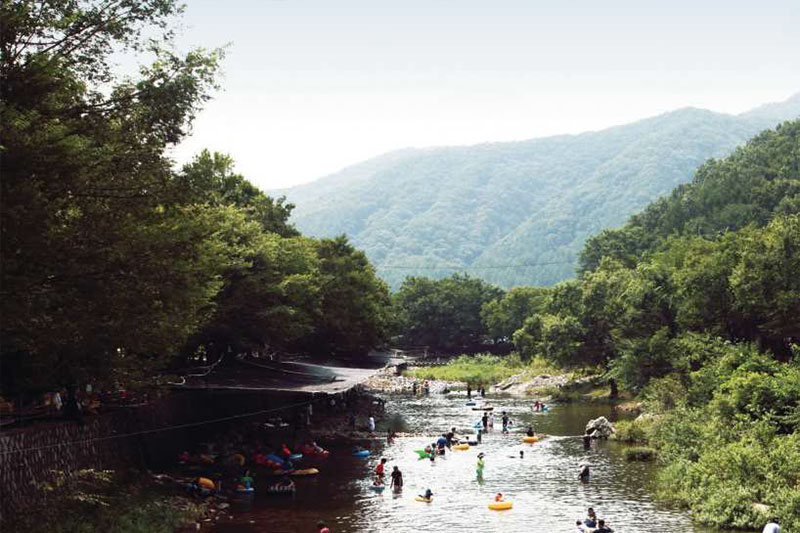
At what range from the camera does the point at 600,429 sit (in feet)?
186

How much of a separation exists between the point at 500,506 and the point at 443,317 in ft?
431

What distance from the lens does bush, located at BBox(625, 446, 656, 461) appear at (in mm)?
47188

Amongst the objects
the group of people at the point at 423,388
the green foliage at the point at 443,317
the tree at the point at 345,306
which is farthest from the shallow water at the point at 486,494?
the green foliage at the point at 443,317

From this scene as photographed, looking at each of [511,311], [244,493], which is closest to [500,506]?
[244,493]

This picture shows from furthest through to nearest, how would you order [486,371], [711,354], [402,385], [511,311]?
[511,311], [486,371], [402,385], [711,354]

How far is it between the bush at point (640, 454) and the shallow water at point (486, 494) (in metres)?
0.54

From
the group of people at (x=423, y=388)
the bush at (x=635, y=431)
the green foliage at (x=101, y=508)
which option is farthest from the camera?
the group of people at (x=423, y=388)

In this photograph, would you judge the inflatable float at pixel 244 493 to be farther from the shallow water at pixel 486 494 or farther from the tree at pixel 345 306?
the tree at pixel 345 306

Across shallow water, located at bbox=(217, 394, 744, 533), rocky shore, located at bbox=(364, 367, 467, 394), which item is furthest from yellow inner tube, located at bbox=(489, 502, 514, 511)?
rocky shore, located at bbox=(364, 367, 467, 394)

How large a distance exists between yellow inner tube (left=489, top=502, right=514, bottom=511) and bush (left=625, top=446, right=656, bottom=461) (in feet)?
46.8

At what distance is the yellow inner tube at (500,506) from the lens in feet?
119

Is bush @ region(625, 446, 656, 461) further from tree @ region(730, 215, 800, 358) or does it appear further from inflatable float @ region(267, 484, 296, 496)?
inflatable float @ region(267, 484, 296, 496)

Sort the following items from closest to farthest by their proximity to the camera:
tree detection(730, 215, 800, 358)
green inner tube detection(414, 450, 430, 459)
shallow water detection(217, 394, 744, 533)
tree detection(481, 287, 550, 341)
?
shallow water detection(217, 394, 744, 533) → green inner tube detection(414, 450, 430, 459) → tree detection(730, 215, 800, 358) → tree detection(481, 287, 550, 341)

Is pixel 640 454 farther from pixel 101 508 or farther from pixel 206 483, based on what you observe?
pixel 101 508
